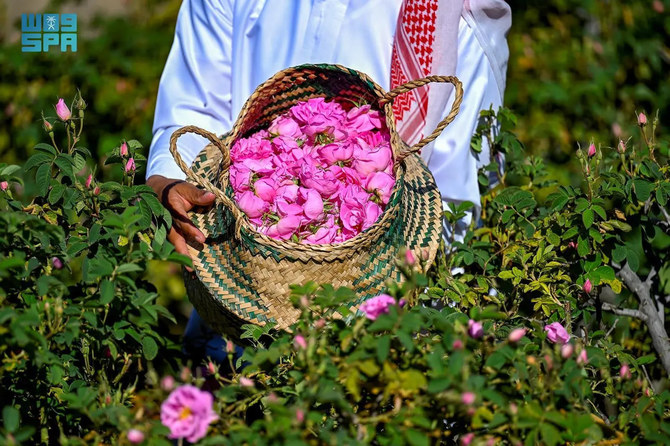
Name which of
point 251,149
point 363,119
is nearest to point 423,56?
point 363,119

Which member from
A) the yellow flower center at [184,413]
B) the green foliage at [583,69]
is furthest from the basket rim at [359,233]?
the green foliage at [583,69]

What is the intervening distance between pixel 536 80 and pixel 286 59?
9.07 feet

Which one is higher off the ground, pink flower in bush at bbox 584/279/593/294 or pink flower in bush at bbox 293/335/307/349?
pink flower in bush at bbox 293/335/307/349

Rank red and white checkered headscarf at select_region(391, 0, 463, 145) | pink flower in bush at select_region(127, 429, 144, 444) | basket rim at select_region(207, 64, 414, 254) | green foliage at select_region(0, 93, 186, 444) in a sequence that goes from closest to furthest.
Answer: pink flower in bush at select_region(127, 429, 144, 444) → green foliage at select_region(0, 93, 186, 444) → basket rim at select_region(207, 64, 414, 254) → red and white checkered headscarf at select_region(391, 0, 463, 145)

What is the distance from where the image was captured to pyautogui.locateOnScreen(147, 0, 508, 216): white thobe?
7.50ft

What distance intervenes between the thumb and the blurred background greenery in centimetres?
195

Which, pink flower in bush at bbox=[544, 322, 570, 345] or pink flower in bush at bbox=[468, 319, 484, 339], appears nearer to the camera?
pink flower in bush at bbox=[468, 319, 484, 339]

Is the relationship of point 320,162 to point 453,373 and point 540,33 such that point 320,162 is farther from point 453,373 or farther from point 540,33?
point 540,33

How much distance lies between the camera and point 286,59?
2.36 m

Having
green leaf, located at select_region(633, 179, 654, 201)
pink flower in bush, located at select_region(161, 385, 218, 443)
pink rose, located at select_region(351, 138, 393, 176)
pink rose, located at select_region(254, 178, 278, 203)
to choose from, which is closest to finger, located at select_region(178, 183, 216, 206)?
pink rose, located at select_region(254, 178, 278, 203)

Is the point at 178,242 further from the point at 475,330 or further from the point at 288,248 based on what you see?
the point at 475,330

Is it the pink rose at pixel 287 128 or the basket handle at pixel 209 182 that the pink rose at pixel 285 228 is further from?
the pink rose at pixel 287 128

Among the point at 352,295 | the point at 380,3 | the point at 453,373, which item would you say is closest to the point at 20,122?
the point at 380,3

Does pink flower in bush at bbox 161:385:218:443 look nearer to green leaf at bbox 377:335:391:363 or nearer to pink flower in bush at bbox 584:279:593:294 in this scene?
green leaf at bbox 377:335:391:363
